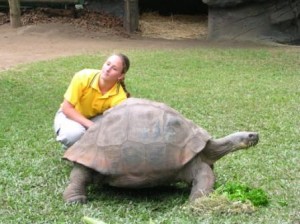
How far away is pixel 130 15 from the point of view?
14.5 metres

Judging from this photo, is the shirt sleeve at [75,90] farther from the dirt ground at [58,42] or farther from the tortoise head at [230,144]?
the dirt ground at [58,42]

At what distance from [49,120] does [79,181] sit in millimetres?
2381

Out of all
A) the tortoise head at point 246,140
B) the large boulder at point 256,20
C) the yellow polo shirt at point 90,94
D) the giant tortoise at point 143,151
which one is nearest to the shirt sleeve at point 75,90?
the yellow polo shirt at point 90,94

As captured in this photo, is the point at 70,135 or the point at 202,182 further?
the point at 70,135

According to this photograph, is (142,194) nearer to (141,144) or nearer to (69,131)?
(141,144)

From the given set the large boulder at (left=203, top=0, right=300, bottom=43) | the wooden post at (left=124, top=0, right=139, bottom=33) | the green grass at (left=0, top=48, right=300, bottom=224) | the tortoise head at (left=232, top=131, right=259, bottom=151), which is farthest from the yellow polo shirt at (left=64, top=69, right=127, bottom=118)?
the wooden post at (left=124, top=0, right=139, bottom=33)

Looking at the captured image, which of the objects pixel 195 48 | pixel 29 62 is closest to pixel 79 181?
pixel 29 62

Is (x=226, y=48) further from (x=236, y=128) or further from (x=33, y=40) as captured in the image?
(x=236, y=128)

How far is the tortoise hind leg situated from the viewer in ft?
11.2

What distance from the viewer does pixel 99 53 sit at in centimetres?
1105

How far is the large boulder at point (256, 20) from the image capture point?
13347mm

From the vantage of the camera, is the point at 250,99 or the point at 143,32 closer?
the point at 250,99

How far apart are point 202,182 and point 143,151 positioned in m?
0.39

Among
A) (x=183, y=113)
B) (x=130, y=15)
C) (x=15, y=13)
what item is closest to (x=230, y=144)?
(x=183, y=113)
